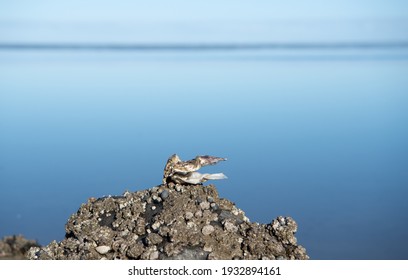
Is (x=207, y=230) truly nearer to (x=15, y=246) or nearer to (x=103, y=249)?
(x=103, y=249)

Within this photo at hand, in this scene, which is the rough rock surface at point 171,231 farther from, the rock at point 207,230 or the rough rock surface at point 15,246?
the rough rock surface at point 15,246

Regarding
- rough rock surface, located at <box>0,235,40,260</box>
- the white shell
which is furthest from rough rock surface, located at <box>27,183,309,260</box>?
rough rock surface, located at <box>0,235,40,260</box>

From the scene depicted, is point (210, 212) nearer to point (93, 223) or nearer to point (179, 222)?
point (179, 222)

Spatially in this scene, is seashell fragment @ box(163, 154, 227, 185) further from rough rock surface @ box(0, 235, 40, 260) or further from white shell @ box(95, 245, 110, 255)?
rough rock surface @ box(0, 235, 40, 260)

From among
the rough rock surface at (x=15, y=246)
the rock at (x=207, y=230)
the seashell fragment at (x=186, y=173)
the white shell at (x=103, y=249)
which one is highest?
the seashell fragment at (x=186, y=173)

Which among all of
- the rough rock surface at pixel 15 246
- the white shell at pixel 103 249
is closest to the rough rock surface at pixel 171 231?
the white shell at pixel 103 249
